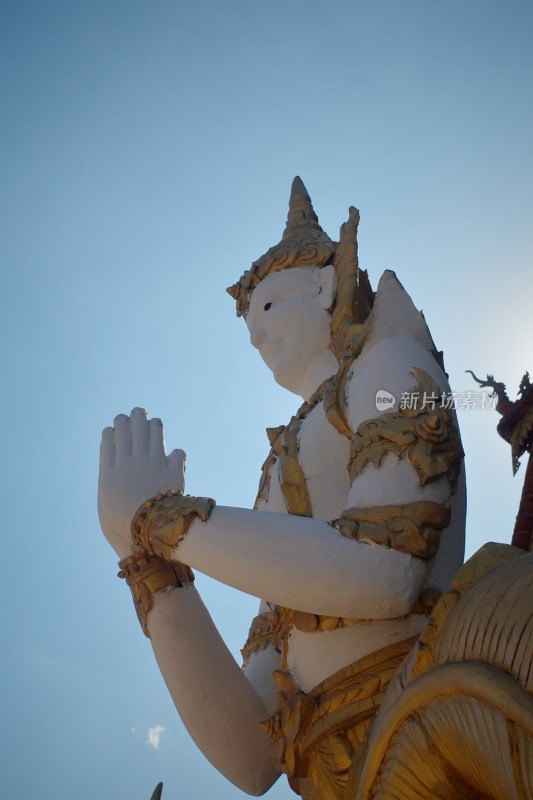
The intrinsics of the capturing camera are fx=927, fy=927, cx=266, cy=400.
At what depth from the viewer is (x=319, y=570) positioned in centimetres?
264

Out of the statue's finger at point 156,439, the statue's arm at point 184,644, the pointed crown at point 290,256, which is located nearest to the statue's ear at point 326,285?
the pointed crown at point 290,256

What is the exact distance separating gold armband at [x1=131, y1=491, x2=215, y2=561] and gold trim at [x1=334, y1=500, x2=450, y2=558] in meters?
0.49

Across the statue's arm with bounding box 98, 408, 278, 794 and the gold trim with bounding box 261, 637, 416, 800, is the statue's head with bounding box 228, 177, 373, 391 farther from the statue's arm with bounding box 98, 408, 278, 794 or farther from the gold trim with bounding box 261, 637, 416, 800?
the gold trim with bounding box 261, 637, 416, 800

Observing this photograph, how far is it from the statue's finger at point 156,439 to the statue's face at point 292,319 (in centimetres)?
74

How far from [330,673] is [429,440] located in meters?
0.79

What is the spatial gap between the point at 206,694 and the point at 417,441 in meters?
1.18

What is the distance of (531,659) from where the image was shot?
1.81 metres

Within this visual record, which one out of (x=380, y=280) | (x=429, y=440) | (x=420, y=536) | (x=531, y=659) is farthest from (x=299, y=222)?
(x=531, y=659)

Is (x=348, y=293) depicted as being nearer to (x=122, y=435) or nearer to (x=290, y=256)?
(x=290, y=256)

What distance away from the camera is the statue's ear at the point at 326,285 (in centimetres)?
392

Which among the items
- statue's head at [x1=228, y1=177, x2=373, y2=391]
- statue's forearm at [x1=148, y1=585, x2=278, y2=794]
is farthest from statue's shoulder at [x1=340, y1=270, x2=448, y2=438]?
statue's forearm at [x1=148, y1=585, x2=278, y2=794]

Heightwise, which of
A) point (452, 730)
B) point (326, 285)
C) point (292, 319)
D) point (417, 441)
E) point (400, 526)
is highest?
point (326, 285)

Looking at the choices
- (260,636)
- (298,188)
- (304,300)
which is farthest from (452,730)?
(298,188)

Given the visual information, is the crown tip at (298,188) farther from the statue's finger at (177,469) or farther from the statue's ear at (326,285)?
the statue's finger at (177,469)
